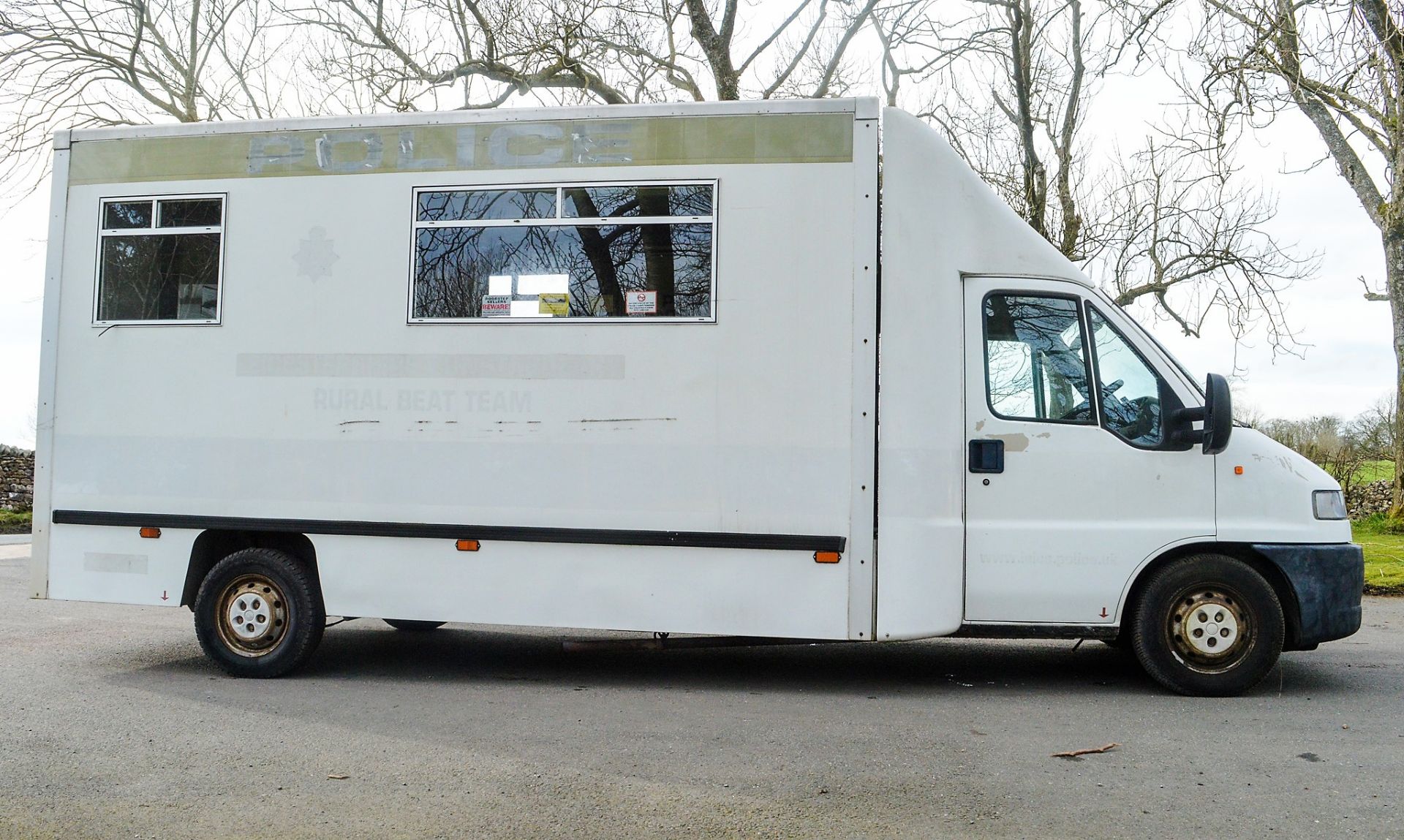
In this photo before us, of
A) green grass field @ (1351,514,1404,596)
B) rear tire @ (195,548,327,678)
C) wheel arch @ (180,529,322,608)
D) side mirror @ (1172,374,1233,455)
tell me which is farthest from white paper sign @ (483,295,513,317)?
green grass field @ (1351,514,1404,596)

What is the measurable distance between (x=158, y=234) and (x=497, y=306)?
2212 millimetres

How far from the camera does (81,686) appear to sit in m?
6.05

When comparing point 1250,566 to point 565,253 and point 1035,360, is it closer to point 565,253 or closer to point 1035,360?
point 1035,360

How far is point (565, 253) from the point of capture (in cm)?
587

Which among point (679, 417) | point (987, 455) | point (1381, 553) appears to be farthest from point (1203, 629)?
point (1381, 553)

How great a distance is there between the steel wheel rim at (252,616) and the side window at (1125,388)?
4.88 metres

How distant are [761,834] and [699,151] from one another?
3636 millimetres

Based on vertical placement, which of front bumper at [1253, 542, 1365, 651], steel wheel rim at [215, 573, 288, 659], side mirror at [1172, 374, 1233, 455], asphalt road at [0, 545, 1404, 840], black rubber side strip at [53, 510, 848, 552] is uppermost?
side mirror at [1172, 374, 1233, 455]

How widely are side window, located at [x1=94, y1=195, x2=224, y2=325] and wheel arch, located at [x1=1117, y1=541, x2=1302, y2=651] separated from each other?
5465mm

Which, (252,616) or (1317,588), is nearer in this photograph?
(1317,588)

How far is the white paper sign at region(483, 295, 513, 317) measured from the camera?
19.4ft

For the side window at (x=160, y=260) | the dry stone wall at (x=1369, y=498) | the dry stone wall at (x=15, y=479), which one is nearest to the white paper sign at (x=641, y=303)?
the side window at (x=160, y=260)

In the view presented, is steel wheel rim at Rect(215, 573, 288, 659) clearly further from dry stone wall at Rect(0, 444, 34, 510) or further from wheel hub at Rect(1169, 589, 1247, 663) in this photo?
dry stone wall at Rect(0, 444, 34, 510)

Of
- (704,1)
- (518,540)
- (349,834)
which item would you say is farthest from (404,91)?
(349,834)
